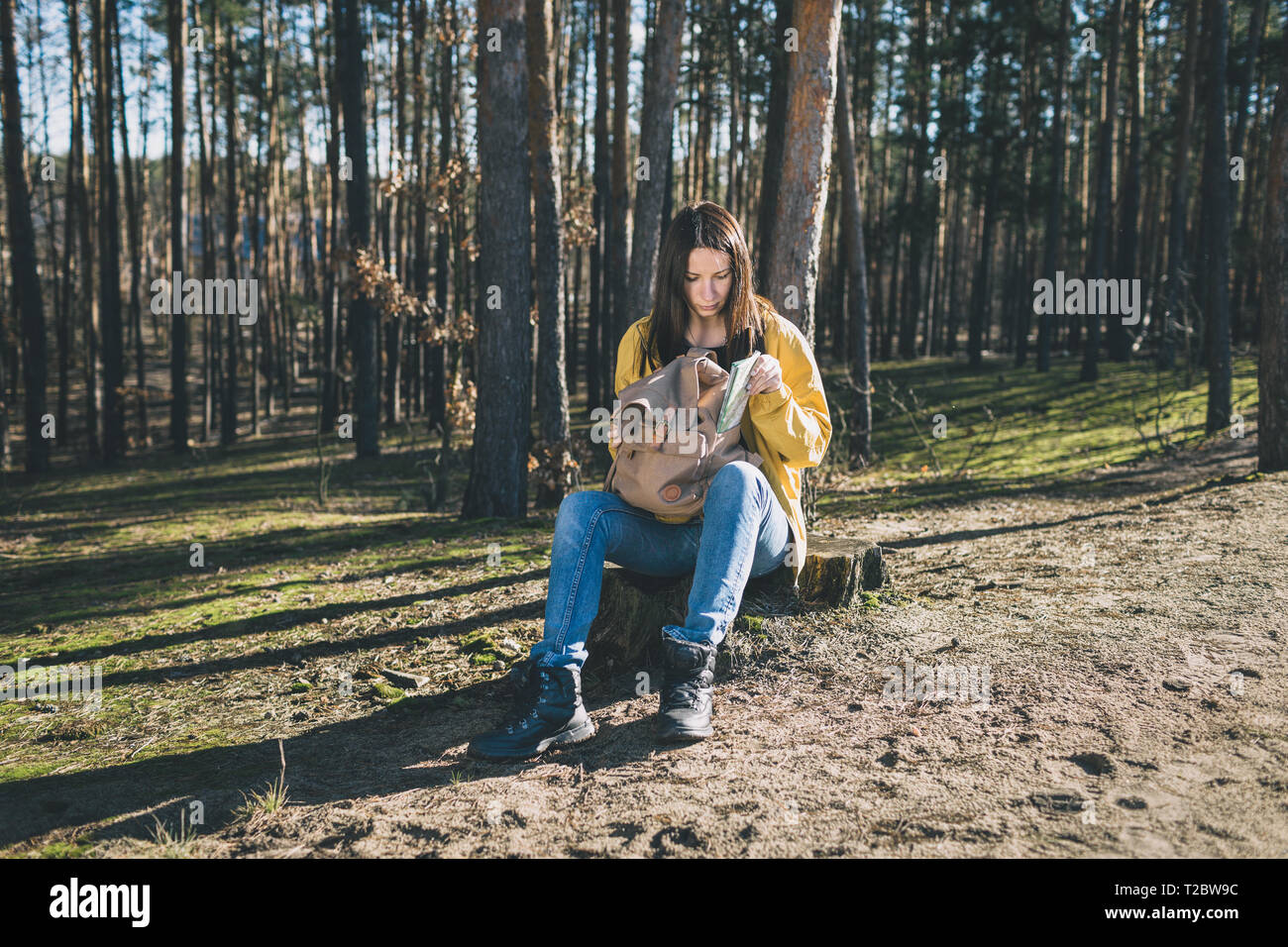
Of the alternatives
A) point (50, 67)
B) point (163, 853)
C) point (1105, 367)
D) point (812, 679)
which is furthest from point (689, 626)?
point (50, 67)

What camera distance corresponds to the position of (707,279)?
3.38m

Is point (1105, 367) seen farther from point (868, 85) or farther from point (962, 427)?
point (868, 85)

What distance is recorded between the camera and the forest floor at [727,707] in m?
2.43

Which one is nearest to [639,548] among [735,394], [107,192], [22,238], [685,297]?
[735,394]

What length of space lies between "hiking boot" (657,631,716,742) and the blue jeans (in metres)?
0.05

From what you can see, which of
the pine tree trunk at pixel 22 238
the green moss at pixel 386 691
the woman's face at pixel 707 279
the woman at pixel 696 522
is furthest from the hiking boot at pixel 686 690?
the pine tree trunk at pixel 22 238

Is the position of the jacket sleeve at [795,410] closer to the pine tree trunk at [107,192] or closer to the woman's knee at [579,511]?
the woman's knee at [579,511]

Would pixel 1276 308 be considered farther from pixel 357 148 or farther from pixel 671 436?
pixel 357 148

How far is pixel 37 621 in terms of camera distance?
5.26 m

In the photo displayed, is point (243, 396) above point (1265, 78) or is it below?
below

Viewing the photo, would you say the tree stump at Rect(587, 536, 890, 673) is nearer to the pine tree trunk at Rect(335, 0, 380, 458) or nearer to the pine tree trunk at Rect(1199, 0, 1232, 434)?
the pine tree trunk at Rect(1199, 0, 1232, 434)

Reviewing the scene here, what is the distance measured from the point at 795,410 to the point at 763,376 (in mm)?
210

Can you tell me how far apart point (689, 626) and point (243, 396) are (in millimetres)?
31065

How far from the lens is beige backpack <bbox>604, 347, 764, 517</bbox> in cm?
321
